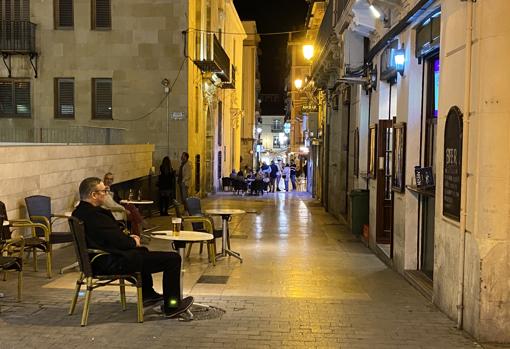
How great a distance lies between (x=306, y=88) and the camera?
2730cm

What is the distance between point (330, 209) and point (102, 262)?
13.3 metres

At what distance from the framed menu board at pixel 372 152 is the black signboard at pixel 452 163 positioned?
4.28 m

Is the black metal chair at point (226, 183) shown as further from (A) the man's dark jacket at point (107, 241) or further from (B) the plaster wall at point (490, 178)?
(B) the plaster wall at point (490, 178)

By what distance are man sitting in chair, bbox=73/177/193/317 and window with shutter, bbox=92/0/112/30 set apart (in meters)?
14.9

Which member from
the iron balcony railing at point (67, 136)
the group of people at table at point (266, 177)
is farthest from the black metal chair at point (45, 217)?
the group of people at table at point (266, 177)

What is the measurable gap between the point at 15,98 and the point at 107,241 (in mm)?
15930

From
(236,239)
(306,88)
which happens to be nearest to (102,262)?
(236,239)

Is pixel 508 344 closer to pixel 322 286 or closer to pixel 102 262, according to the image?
pixel 322 286

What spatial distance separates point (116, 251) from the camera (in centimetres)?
577

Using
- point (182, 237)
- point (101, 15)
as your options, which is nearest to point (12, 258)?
point (182, 237)

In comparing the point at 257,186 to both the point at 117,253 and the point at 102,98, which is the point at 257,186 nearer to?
the point at 102,98

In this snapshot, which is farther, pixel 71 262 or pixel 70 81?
pixel 70 81

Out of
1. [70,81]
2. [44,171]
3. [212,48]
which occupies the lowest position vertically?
[44,171]

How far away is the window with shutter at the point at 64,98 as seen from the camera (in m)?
19.9
